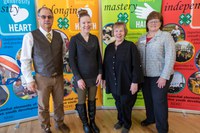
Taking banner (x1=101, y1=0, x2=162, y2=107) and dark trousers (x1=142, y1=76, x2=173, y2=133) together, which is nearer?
dark trousers (x1=142, y1=76, x2=173, y2=133)

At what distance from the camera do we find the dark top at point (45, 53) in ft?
5.73

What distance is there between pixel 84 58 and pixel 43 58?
402 mm

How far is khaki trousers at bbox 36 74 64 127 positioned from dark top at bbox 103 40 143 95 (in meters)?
0.57

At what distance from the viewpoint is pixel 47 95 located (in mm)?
1899

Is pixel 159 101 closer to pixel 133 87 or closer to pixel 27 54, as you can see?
pixel 133 87

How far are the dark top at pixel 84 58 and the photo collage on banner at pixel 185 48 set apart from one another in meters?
1.15

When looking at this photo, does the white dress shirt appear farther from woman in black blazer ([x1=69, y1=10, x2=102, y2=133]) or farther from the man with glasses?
woman in black blazer ([x1=69, y1=10, x2=102, y2=133])

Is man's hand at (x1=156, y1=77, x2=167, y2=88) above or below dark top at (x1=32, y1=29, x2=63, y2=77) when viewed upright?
below

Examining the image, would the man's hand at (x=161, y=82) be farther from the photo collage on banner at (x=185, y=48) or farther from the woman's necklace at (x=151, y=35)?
the photo collage on banner at (x=185, y=48)

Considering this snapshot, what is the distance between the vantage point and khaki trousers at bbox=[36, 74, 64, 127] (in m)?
1.84

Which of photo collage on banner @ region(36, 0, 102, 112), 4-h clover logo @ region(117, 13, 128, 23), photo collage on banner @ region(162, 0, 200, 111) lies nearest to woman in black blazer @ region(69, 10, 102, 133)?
photo collage on banner @ region(36, 0, 102, 112)

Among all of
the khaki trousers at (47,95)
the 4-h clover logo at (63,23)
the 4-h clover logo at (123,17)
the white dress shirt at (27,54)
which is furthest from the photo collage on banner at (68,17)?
the white dress shirt at (27,54)

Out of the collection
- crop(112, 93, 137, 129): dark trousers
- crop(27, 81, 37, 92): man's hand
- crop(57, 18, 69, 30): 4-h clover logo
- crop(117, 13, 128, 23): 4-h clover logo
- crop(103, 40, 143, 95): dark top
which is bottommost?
crop(112, 93, 137, 129): dark trousers

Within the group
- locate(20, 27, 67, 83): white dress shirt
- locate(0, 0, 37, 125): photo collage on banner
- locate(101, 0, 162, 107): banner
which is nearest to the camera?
locate(20, 27, 67, 83): white dress shirt
